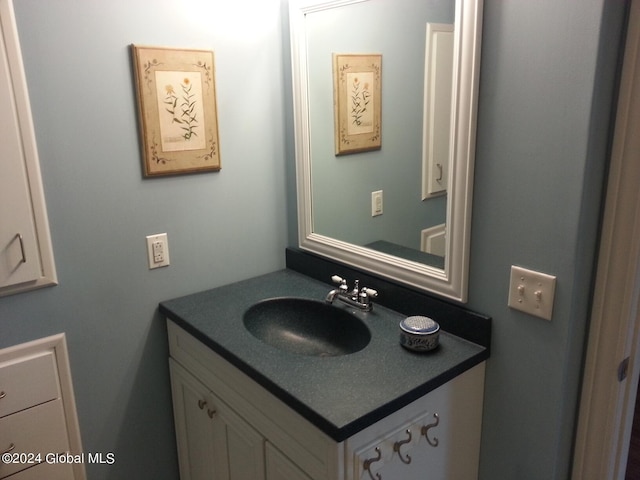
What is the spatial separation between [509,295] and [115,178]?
3.99 ft

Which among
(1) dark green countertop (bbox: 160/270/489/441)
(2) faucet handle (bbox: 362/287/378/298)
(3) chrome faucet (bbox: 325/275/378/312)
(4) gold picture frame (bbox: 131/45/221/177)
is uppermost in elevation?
(4) gold picture frame (bbox: 131/45/221/177)

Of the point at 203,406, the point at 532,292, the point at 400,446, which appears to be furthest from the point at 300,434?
the point at 532,292

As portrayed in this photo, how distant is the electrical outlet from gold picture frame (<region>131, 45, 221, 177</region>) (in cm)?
21

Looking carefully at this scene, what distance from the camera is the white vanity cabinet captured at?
1138mm

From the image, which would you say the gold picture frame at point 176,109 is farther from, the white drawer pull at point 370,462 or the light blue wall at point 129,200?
the white drawer pull at point 370,462

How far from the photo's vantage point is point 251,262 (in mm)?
1929

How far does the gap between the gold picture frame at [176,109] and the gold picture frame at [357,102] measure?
1.41ft

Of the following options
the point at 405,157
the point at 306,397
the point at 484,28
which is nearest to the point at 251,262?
the point at 405,157

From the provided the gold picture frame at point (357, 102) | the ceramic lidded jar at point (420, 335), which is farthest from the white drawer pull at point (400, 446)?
the gold picture frame at point (357, 102)

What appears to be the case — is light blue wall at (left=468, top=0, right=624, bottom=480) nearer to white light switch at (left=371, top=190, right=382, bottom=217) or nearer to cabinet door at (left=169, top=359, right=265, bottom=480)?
white light switch at (left=371, top=190, right=382, bottom=217)

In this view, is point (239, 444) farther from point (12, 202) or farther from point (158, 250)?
point (12, 202)

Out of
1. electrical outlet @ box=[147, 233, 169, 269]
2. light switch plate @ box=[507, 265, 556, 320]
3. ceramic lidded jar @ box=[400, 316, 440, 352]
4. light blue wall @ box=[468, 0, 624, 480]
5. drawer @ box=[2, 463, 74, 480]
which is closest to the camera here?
light blue wall @ box=[468, 0, 624, 480]

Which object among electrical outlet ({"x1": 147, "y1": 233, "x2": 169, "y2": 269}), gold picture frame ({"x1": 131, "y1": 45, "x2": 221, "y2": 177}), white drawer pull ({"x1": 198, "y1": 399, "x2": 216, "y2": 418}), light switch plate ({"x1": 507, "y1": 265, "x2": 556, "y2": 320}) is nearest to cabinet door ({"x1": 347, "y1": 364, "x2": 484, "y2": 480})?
light switch plate ({"x1": 507, "y1": 265, "x2": 556, "y2": 320})

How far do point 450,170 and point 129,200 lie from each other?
1006 mm
